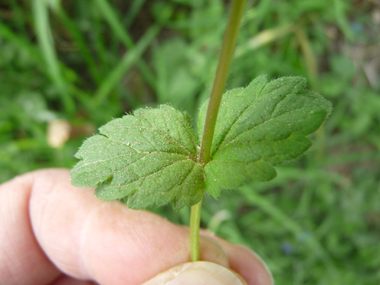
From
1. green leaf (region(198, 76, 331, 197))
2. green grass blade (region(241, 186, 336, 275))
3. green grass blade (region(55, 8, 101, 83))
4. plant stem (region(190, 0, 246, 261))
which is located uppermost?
green grass blade (region(55, 8, 101, 83))

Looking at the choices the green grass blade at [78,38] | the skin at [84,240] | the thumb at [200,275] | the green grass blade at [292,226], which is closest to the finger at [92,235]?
the skin at [84,240]

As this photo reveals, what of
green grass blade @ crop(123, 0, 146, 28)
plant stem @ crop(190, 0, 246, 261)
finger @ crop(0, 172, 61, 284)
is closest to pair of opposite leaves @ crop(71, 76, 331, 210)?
plant stem @ crop(190, 0, 246, 261)


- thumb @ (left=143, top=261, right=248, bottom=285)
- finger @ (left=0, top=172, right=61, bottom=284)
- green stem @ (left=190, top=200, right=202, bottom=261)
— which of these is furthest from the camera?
finger @ (left=0, top=172, right=61, bottom=284)

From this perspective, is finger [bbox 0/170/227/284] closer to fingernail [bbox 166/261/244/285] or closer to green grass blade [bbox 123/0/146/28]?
fingernail [bbox 166/261/244/285]

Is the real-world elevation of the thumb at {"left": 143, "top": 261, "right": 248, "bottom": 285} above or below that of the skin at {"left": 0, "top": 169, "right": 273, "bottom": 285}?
below

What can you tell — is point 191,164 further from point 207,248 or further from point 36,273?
point 36,273

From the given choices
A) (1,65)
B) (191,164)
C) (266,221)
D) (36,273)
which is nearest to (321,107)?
(191,164)
